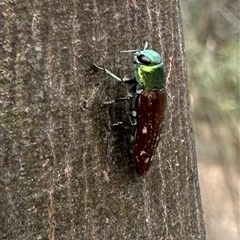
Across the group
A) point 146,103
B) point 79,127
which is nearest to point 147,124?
point 146,103

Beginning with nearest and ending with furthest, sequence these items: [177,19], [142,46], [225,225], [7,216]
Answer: [7,216], [142,46], [177,19], [225,225]

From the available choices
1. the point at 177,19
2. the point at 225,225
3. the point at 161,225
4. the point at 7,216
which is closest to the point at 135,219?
the point at 161,225

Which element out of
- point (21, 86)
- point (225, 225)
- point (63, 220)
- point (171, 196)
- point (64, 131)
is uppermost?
point (21, 86)

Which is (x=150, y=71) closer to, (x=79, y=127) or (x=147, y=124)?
(x=147, y=124)

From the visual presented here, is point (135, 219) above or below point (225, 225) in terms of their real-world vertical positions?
above

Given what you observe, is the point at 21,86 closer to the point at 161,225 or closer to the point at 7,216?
the point at 7,216
